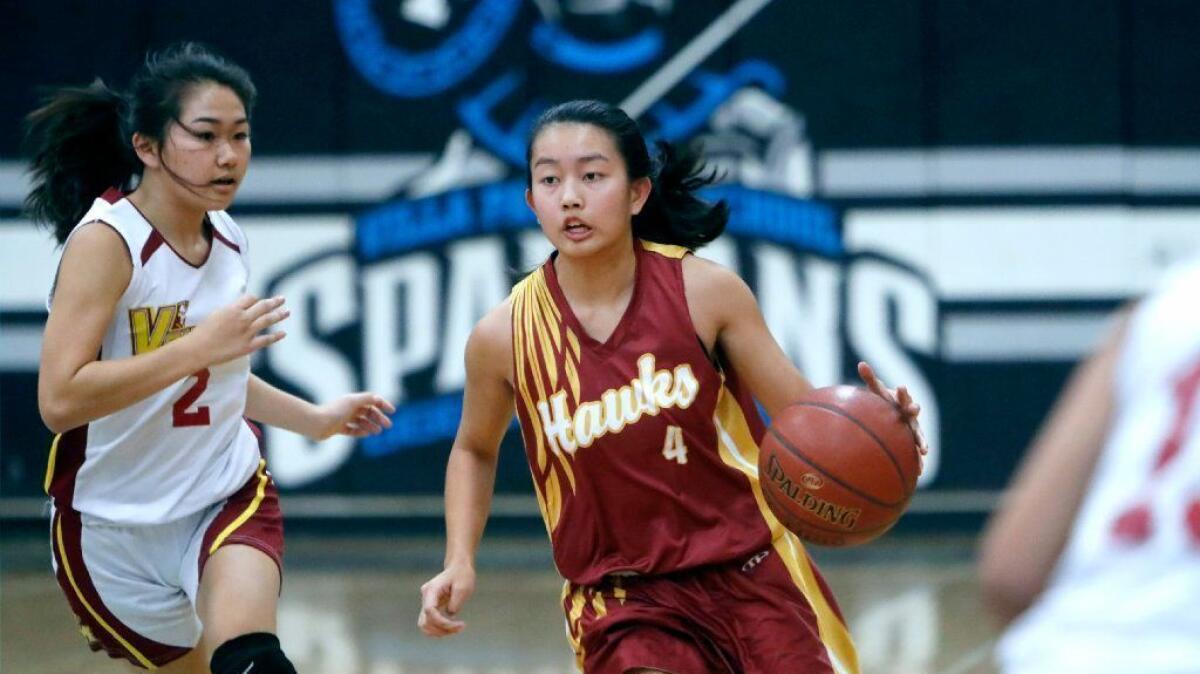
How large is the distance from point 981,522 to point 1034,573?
22.5 ft

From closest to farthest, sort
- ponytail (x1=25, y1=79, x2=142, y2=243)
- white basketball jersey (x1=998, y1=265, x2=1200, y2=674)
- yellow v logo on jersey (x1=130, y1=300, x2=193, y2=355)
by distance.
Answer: white basketball jersey (x1=998, y1=265, x2=1200, y2=674), yellow v logo on jersey (x1=130, y1=300, x2=193, y2=355), ponytail (x1=25, y1=79, x2=142, y2=243)

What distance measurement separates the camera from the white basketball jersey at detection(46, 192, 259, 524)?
155 inches

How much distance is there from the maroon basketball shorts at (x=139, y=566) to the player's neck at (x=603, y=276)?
0.94 meters

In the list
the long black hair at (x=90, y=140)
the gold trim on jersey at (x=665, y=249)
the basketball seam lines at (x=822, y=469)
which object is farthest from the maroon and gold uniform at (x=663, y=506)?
the long black hair at (x=90, y=140)

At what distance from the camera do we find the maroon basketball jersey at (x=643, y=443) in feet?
11.7

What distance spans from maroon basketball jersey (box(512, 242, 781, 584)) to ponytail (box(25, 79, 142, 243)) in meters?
1.22

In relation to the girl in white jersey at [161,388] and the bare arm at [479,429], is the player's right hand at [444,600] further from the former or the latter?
the girl in white jersey at [161,388]

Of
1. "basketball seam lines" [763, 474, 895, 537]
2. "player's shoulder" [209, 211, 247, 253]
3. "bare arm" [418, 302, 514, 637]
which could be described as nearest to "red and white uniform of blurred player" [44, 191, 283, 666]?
"player's shoulder" [209, 211, 247, 253]

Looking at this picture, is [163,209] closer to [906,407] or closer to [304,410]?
[304,410]

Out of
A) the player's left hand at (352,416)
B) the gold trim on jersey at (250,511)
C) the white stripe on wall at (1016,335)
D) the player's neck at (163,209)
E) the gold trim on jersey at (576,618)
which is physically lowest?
the white stripe on wall at (1016,335)

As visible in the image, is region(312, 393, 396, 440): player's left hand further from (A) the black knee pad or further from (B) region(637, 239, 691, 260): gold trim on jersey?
(B) region(637, 239, 691, 260): gold trim on jersey

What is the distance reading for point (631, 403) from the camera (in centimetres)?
357

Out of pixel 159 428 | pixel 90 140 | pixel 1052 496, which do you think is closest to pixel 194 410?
pixel 159 428

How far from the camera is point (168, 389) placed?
4.01 metres
